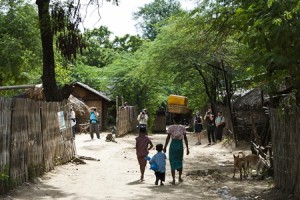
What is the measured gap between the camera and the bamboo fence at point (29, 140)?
8977 mm

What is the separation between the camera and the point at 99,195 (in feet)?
30.1

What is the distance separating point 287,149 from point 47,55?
7569 mm

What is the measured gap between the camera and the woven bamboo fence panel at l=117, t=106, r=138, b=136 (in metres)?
27.4

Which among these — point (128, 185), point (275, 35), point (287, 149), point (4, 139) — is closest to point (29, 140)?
point (4, 139)

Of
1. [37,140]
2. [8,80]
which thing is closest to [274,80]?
[37,140]

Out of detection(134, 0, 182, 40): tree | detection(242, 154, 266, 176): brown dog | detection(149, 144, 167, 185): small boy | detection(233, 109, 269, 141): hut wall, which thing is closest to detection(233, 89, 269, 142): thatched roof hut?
detection(233, 109, 269, 141): hut wall

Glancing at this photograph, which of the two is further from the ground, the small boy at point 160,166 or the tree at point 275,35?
the tree at point 275,35

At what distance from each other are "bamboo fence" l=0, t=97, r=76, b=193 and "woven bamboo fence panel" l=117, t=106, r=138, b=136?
515 inches

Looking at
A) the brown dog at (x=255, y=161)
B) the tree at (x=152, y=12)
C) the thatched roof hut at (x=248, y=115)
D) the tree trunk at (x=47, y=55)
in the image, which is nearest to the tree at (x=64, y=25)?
the tree trunk at (x=47, y=55)

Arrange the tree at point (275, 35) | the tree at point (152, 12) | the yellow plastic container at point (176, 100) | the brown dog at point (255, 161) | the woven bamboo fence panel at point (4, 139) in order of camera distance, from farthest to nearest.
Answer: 1. the tree at point (152, 12)
2. the yellow plastic container at point (176, 100)
3. the brown dog at point (255, 161)
4. the woven bamboo fence panel at point (4, 139)
5. the tree at point (275, 35)

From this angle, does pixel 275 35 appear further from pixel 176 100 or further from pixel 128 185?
pixel 176 100

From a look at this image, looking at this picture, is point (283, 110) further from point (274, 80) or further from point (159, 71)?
point (159, 71)

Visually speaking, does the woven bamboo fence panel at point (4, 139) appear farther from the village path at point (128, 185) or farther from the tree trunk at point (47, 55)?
the tree trunk at point (47, 55)

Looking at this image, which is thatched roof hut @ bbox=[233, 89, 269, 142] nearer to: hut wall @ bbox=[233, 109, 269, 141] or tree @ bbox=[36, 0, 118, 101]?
hut wall @ bbox=[233, 109, 269, 141]
